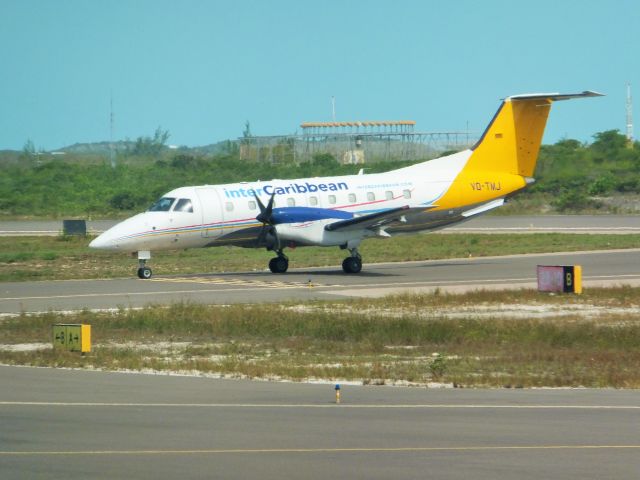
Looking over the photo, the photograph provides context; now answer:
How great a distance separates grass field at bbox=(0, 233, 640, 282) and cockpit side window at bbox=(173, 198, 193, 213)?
4.42 m

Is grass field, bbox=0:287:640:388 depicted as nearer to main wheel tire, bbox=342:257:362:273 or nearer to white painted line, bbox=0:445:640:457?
white painted line, bbox=0:445:640:457

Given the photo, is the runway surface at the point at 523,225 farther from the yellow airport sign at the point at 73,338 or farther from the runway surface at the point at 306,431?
the runway surface at the point at 306,431

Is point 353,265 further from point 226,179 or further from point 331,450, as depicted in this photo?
point 226,179

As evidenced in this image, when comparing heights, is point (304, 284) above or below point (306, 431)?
above

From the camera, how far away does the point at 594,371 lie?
17078 mm

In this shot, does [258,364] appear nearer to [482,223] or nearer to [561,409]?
[561,409]

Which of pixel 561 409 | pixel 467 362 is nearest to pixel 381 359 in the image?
pixel 467 362

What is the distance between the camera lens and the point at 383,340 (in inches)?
827

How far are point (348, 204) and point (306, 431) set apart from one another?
2312 centimetres

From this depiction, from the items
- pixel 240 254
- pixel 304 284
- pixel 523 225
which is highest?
pixel 523 225

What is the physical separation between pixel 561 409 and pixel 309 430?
3350mm

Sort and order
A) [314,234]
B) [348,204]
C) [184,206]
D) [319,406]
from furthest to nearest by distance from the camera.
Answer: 1. [348,204]
2. [314,234]
3. [184,206]
4. [319,406]

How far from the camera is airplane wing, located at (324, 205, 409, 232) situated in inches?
1288

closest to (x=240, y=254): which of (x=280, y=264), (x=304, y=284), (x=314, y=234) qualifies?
(x=280, y=264)
